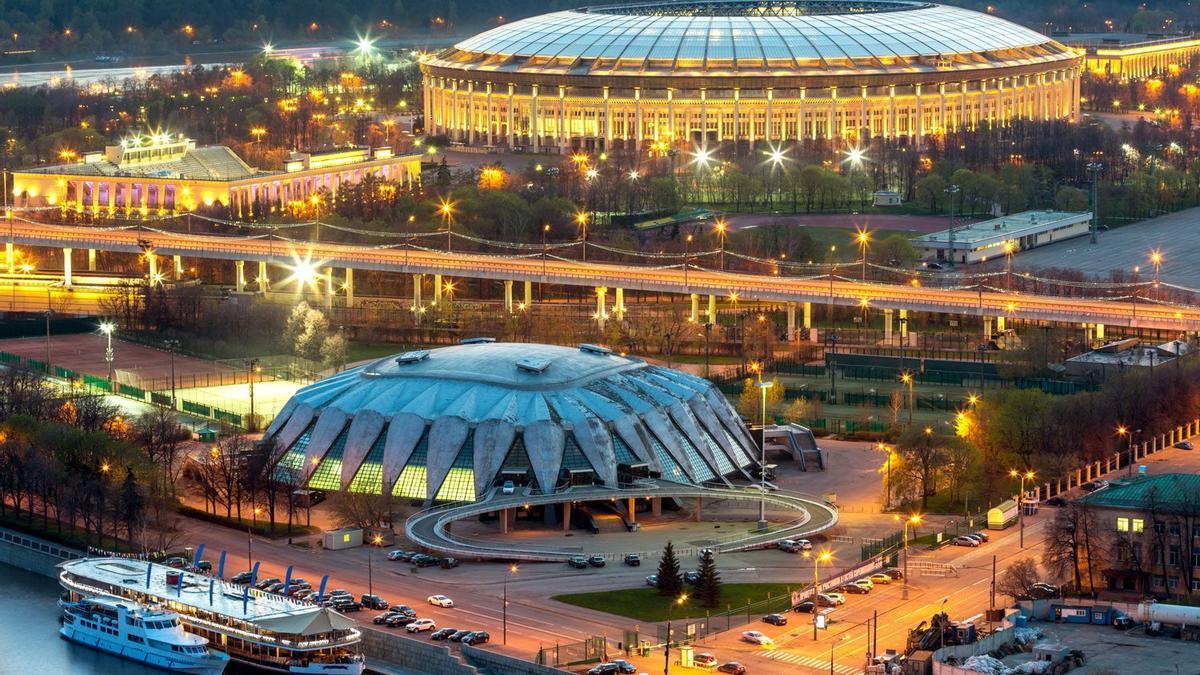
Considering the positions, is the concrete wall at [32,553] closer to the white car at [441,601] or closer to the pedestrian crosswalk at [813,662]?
the white car at [441,601]

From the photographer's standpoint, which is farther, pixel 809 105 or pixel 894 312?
pixel 809 105

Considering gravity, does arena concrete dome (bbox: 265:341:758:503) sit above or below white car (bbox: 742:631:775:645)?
above

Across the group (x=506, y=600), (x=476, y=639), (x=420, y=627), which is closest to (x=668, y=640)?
(x=476, y=639)

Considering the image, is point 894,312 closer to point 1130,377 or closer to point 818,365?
point 818,365

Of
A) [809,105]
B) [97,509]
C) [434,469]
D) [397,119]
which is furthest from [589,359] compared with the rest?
[397,119]

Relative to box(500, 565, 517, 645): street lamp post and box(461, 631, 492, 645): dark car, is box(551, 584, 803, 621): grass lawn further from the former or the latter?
box(461, 631, 492, 645): dark car

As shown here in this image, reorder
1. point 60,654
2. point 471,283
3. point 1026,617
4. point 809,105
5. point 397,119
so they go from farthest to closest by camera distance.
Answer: point 397,119, point 809,105, point 471,283, point 60,654, point 1026,617

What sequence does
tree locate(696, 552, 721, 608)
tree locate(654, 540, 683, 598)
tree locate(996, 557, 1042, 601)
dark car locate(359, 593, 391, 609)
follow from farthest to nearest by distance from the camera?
tree locate(654, 540, 683, 598)
tree locate(696, 552, 721, 608)
dark car locate(359, 593, 391, 609)
tree locate(996, 557, 1042, 601)

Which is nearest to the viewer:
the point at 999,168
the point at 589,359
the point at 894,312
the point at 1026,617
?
the point at 1026,617

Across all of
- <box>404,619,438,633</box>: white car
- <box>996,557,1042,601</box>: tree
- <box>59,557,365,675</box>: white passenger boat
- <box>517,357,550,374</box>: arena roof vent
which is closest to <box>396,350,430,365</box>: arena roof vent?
<box>517,357,550,374</box>: arena roof vent
